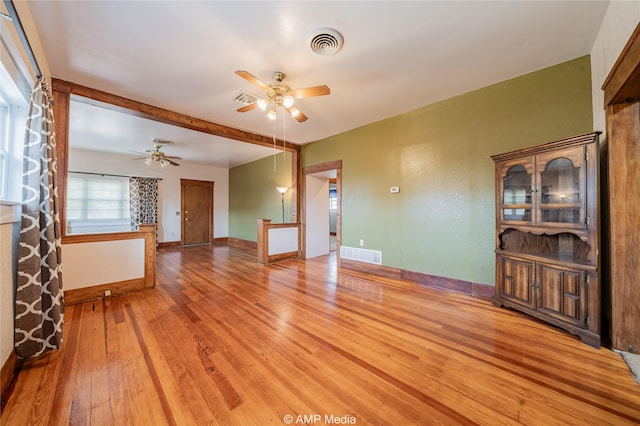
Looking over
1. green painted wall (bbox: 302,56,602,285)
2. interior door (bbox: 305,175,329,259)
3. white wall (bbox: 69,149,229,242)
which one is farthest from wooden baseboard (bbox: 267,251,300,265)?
white wall (bbox: 69,149,229,242)

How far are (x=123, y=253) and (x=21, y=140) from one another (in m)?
1.77

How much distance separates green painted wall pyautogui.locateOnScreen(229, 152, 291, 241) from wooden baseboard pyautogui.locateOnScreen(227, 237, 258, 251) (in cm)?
11

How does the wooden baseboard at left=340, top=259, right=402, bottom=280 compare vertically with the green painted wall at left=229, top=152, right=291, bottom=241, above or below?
below

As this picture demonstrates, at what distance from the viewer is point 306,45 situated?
216cm

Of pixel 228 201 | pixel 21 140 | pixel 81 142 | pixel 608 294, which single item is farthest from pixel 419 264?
pixel 81 142

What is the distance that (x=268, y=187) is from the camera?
21.5 ft

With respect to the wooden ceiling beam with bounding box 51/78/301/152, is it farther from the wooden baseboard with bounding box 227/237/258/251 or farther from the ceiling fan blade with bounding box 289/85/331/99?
the wooden baseboard with bounding box 227/237/258/251

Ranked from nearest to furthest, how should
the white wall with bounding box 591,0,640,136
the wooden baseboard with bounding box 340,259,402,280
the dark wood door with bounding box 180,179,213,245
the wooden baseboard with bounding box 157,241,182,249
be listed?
1. the white wall with bounding box 591,0,640,136
2. the wooden baseboard with bounding box 340,259,402,280
3. the wooden baseboard with bounding box 157,241,182,249
4. the dark wood door with bounding box 180,179,213,245

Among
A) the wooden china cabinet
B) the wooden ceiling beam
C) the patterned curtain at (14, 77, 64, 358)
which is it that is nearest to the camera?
the patterned curtain at (14, 77, 64, 358)

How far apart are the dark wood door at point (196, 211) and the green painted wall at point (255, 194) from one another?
2.26 ft

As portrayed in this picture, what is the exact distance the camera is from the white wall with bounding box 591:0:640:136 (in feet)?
5.06

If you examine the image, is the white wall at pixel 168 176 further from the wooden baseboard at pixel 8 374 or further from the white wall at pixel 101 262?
the wooden baseboard at pixel 8 374

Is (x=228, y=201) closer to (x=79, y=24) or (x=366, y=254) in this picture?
(x=366, y=254)

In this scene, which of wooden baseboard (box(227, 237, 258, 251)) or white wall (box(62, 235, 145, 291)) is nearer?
white wall (box(62, 235, 145, 291))
